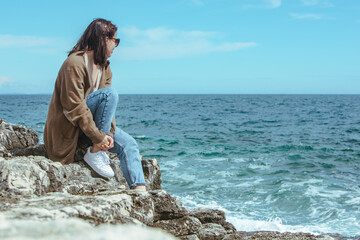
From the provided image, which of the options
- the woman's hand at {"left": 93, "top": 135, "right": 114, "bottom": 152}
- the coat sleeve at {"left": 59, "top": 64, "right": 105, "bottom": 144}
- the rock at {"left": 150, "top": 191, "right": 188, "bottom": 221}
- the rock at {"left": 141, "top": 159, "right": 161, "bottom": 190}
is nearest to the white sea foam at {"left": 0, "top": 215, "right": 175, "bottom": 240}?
the rock at {"left": 150, "top": 191, "right": 188, "bottom": 221}

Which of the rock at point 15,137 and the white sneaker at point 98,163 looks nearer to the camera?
the white sneaker at point 98,163

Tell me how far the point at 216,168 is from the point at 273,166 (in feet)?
6.75

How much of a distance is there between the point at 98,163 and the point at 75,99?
0.80 m

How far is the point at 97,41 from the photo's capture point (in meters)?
3.71

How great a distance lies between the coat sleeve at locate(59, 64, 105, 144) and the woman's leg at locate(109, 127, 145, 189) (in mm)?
409

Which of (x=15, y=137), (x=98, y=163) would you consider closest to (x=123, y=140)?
(x=98, y=163)

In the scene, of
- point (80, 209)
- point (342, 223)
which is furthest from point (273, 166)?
point (80, 209)

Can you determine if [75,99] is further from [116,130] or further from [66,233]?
[66,233]

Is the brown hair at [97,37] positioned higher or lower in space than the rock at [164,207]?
higher

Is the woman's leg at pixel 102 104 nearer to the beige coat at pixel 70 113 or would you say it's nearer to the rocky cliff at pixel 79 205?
the beige coat at pixel 70 113

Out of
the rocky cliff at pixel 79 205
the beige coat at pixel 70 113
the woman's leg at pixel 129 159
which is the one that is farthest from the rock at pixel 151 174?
the beige coat at pixel 70 113

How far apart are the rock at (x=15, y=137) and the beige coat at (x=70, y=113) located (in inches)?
32.0

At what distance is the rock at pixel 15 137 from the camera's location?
4457 millimetres

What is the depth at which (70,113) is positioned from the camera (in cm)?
359
